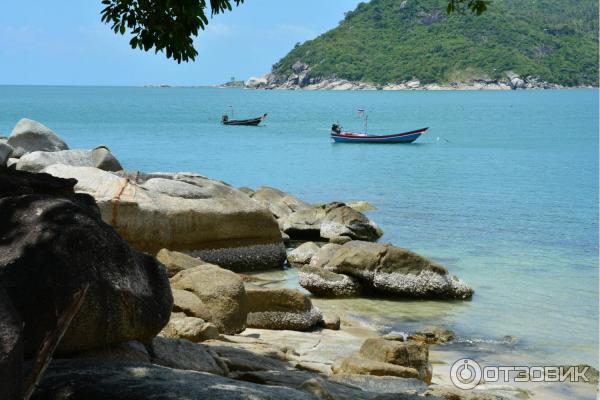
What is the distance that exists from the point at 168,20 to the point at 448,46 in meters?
166

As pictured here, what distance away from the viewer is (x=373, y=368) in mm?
8852

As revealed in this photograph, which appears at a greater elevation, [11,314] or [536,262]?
[11,314]

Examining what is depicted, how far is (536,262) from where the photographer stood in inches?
742

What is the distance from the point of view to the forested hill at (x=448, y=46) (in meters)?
169

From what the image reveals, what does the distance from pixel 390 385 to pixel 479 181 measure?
96.9 feet

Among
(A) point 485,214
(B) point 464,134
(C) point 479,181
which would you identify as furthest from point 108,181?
(B) point 464,134

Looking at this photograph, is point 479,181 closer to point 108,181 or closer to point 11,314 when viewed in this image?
point 108,181

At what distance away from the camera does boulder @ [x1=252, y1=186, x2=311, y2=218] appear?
2256 cm

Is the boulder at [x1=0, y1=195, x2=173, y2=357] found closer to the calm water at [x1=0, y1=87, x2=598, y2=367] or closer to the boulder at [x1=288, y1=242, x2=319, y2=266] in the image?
the calm water at [x1=0, y1=87, x2=598, y2=367]

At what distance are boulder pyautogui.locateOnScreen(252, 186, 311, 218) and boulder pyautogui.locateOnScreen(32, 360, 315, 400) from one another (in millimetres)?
16725

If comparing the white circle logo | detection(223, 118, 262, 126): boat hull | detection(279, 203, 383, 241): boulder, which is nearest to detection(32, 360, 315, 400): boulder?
the white circle logo

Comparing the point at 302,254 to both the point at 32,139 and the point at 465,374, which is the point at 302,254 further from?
the point at 32,139

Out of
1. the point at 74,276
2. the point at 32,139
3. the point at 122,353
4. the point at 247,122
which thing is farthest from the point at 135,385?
the point at 247,122

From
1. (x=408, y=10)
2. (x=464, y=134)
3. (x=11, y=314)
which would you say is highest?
(x=408, y=10)
